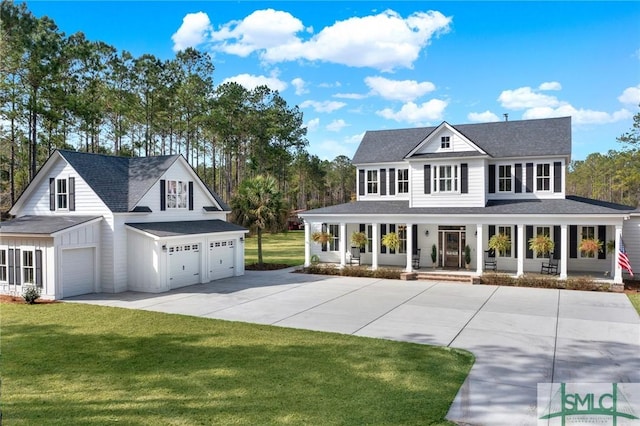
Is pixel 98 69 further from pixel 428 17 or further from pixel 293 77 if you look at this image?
pixel 428 17

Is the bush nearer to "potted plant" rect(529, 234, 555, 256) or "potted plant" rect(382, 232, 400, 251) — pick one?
"potted plant" rect(382, 232, 400, 251)

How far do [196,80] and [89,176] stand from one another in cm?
3283

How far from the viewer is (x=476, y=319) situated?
537 inches

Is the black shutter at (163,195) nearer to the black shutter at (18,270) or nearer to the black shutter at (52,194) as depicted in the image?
the black shutter at (52,194)

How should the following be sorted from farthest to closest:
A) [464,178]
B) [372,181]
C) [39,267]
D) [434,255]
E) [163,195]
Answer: [372,181] → [434,255] → [464,178] → [163,195] → [39,267]

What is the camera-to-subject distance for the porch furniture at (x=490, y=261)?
74.3ft

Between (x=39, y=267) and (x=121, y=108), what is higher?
(x=121, y=108)

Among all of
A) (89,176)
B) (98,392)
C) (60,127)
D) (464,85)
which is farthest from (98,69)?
(98,392)

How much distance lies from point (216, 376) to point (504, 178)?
Result: 2017cm

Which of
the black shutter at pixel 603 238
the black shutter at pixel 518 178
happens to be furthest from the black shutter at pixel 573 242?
the black shutter at pixel 518 178

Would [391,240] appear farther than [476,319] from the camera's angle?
Yes

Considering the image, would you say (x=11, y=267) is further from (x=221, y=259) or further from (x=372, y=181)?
(x=372, y=181)

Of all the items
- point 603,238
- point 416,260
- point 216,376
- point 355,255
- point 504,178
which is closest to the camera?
point 216,376

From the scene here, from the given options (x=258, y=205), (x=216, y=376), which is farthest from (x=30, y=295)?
(x=258, y=205)
